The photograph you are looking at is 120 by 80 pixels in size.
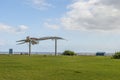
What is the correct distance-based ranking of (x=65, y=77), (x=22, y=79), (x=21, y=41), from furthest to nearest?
1. (x=21, y=41)
2. (x=65, y=77)
3. (x=22, y=79)

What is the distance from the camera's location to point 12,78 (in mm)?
23250

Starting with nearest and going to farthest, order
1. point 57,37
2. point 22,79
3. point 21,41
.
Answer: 1. point 22,79
2. point 57,37
3. point 21,41

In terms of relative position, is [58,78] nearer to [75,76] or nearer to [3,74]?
[75,76]

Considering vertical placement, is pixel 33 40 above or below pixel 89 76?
above

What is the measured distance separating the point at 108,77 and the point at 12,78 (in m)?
7.05

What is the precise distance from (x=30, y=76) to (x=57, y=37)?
7690 cm

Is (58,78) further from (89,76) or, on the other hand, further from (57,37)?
(57,37)

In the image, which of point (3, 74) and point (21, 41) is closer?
point (3, 74)

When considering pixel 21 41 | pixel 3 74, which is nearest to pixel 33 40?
pixel 21 41

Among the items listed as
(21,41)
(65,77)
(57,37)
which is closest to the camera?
(65,77)

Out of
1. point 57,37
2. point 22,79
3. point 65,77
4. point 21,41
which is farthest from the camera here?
point 21,41

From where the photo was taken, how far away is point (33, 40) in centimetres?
10750

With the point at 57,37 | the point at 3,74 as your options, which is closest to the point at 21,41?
the point at 57,37

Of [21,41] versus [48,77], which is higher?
[21,41]
